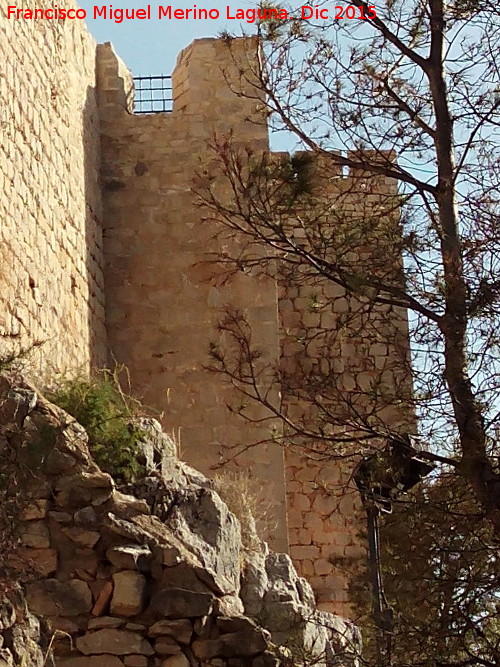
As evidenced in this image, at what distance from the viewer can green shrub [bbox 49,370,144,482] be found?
8.22 m

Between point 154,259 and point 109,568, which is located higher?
point 154,259

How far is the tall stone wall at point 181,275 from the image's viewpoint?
11.8 metres

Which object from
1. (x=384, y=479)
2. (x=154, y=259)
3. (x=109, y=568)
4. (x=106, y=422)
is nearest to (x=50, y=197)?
(x=154, y=259)

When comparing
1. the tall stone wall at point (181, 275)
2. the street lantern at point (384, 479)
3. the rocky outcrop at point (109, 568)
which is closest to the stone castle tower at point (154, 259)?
the tall stone wall at point (181, 275)

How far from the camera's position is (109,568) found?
754 cm

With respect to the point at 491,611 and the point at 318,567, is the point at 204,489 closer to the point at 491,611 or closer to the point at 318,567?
the point at 491,611

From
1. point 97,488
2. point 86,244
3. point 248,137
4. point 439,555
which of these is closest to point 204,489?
point 97,488

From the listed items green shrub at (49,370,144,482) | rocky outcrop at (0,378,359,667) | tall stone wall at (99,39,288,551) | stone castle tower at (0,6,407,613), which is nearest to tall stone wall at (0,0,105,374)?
stone castle tower at (0,6,407,613)

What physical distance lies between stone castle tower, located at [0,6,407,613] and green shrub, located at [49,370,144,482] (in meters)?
1.37

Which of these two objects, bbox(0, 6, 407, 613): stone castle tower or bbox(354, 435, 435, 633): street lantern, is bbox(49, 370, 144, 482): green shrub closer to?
bbox(0, 6, 407, 613): stone castle tower

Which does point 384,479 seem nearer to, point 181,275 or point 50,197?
point 50,197

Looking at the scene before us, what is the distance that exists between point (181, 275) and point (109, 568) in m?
5.22

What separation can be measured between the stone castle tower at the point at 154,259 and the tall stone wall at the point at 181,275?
0.01 metres

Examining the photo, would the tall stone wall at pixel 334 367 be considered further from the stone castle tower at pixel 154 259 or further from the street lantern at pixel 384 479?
the street lantern at pixel 384 479
